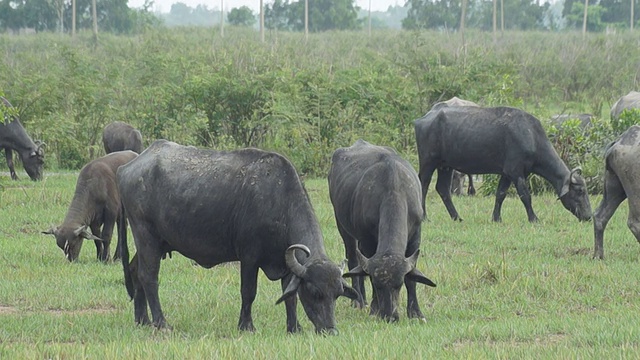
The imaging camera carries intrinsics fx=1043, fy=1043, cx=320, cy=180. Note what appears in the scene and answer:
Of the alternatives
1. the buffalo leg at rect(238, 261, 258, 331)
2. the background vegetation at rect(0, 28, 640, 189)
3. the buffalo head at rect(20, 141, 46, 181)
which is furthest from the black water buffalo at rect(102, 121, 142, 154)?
the buffalo leg at rect(238, 261, 258, 331)

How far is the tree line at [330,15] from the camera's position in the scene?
65625mm

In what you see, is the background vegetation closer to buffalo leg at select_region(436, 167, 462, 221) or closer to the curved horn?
buffalo leg at select_region(436, 167, 462, 221)

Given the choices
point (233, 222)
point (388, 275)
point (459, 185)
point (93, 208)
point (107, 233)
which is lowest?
point (459, 185)

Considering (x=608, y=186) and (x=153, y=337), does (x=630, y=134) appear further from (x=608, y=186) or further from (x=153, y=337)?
(x=153, y=337)

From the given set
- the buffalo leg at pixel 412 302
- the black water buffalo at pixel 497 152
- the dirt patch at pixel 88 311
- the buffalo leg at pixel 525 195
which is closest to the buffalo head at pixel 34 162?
the black water buffalo at pixel 497 152

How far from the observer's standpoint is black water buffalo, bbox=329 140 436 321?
357 inches

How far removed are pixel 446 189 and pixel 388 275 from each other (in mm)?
8669

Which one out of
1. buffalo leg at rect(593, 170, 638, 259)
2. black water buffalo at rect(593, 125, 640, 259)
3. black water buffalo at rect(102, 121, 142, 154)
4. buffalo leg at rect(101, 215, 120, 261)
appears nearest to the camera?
black water buffalo at rect(593, 125, 640, 259)

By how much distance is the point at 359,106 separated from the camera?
2488 cm

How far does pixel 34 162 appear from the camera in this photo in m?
22.7

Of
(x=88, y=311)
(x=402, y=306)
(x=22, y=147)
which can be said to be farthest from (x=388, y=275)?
(x=22, y=147)

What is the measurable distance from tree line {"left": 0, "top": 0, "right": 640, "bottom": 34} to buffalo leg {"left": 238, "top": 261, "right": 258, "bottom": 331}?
158 ft

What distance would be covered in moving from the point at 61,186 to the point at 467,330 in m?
13.9

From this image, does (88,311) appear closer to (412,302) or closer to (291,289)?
(291,289)
